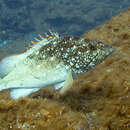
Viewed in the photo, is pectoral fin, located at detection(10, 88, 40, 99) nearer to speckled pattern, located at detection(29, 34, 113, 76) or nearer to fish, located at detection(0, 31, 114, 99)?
fish, located at detection(0, 31, 114, 99)

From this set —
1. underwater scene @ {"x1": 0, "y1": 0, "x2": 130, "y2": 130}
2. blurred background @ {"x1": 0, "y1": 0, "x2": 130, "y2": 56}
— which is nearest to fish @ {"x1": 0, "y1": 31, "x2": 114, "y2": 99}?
underwater scene @ {"x1": 0, "y1": 0, "x2": 130, "y2": 130}

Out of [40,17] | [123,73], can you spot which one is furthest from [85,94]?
→ [40,17]

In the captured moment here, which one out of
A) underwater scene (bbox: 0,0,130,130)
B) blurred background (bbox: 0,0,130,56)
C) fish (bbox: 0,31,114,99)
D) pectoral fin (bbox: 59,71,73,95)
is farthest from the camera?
blurred background (bbox: 0,0,130,56)

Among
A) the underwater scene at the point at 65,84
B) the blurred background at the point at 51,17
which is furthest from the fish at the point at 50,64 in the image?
the blurred background at the point at 51,17

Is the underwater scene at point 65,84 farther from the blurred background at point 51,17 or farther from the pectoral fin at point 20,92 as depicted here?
the blurred background at point 51,17

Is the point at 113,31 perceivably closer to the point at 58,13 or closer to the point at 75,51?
the point at 75,51

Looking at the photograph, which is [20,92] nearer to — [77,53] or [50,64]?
[50,64]

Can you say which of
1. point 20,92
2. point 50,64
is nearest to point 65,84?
point 50,64

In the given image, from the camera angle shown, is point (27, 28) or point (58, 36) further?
point (27, 28)
